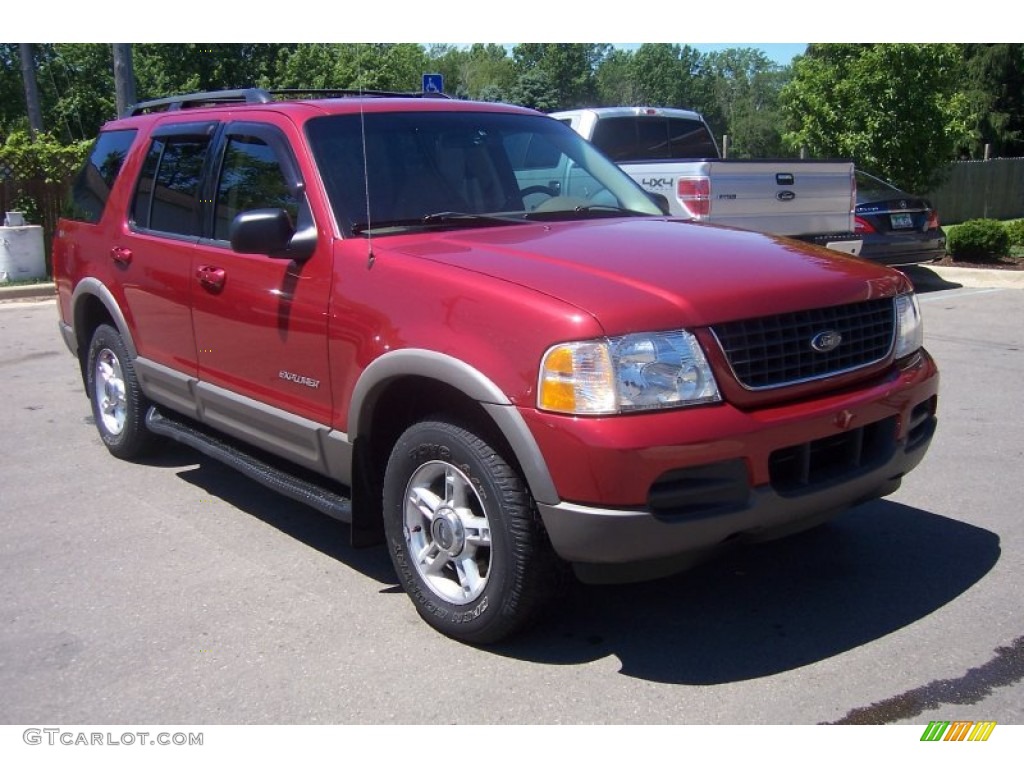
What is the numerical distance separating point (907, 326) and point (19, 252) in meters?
13.1

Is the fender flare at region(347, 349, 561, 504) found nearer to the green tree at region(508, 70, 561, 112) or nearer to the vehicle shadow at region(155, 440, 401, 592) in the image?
the vehicle shadow at region(155, 440, 401, 592)

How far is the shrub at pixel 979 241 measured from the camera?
14773 millimetres

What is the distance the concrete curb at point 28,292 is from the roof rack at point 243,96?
8272 mm

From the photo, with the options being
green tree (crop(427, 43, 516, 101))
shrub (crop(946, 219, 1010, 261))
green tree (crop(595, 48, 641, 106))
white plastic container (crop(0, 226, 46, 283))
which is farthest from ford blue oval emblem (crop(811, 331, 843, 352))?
green tree (crop(595, 48, 641, 106))

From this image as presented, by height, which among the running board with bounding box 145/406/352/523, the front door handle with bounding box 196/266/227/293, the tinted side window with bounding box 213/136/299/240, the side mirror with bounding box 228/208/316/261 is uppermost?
the tinted side window with bounding box 213/136/299/240

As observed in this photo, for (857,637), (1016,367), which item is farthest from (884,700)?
(1016,367)

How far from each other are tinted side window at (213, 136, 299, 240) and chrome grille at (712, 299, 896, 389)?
6.63 ft

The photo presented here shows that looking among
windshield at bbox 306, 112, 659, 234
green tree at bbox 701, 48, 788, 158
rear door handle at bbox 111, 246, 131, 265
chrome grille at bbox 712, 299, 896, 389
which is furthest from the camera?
green tree at bbox 701, 48, 788, 158

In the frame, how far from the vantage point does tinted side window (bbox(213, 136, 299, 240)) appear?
4.62 meters

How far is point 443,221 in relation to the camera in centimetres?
441

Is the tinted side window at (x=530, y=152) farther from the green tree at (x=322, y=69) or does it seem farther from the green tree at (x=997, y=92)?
the green tree at (x=997, y=92)

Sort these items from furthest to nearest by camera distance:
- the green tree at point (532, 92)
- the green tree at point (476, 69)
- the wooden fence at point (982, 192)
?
the green tree at point (476, 69), the green tree at point (532, 92), the wooden fence at point (982, 192)

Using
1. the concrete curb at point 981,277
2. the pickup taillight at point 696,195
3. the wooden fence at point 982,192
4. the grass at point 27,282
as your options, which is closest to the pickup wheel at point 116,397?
the pickup taillight at point 696,195

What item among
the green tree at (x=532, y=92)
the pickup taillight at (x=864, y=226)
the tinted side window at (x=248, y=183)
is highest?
the green tree at (x=532, y=92)
